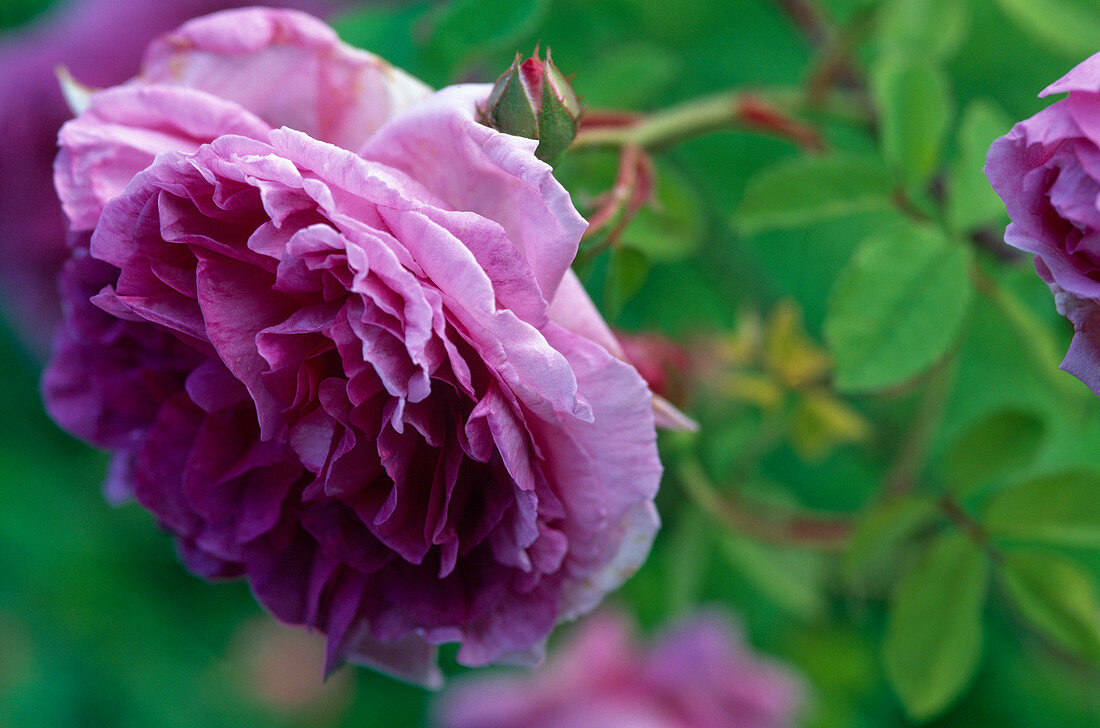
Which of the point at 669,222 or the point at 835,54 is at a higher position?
the point at 835,54

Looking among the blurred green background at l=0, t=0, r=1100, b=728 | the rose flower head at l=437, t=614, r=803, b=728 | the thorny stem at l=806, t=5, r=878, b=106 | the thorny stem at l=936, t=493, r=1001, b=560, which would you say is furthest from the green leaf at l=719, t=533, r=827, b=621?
the thorny stem at l=806, t=5, r=878, b=106

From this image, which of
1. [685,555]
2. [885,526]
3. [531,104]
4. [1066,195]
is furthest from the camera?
[685,555]

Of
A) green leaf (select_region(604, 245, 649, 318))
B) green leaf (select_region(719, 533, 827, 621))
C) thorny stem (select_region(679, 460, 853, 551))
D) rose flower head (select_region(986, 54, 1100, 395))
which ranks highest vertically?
rose flower head (select_region(986, 54, 1100, 395))

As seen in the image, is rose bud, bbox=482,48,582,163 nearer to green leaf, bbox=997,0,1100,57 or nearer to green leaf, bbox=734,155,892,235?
green leaf, bbox=734,155,892,235

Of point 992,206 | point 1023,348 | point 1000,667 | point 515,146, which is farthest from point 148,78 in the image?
point 1000,667

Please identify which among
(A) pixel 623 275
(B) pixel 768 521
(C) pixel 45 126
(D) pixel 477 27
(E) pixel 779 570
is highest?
(D) pixel 477 27

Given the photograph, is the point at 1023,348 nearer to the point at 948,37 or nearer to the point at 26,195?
the point at 948,37

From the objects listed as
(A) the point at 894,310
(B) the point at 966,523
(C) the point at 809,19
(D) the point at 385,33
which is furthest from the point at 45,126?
(B) the point at 966,523

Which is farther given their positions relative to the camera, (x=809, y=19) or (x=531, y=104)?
(x=809, y=19)

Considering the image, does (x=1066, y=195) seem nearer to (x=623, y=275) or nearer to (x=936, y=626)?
(x=623, y=275)
